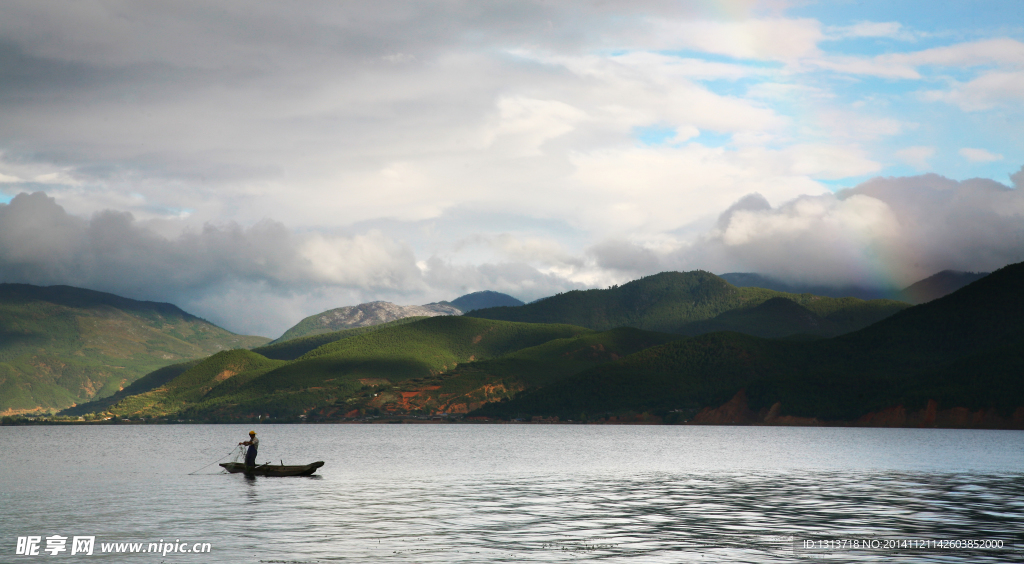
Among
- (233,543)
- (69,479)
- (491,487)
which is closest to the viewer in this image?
(233,543)

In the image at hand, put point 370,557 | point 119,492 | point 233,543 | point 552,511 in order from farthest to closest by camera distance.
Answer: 1. point 119,492
2. point 552,511
3. point 233,543
4. point 370,557

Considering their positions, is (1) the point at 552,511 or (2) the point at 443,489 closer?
(1) the point at 552,511

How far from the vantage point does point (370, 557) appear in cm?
4522

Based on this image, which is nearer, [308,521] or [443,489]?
[308,521]

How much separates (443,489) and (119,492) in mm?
31225

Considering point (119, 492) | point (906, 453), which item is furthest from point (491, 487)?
point (906, 453)

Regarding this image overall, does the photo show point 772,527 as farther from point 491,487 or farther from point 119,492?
point 119,492

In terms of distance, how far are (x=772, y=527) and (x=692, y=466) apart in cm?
6724

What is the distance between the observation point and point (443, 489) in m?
84.5

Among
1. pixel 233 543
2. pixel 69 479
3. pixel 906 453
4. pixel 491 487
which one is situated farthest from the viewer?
pixel 906 453

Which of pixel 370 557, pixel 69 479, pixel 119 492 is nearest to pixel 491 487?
pixel 119 492

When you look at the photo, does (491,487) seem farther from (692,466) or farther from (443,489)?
(692,466)

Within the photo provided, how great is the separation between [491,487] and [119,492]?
1430 inches

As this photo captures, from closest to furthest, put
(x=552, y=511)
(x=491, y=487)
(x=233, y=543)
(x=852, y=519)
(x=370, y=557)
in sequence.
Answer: (x=370, y=557) < (x=233, y=543) < (x=852, y=519) < (x=552, y=511) < (x=491, y=487)
